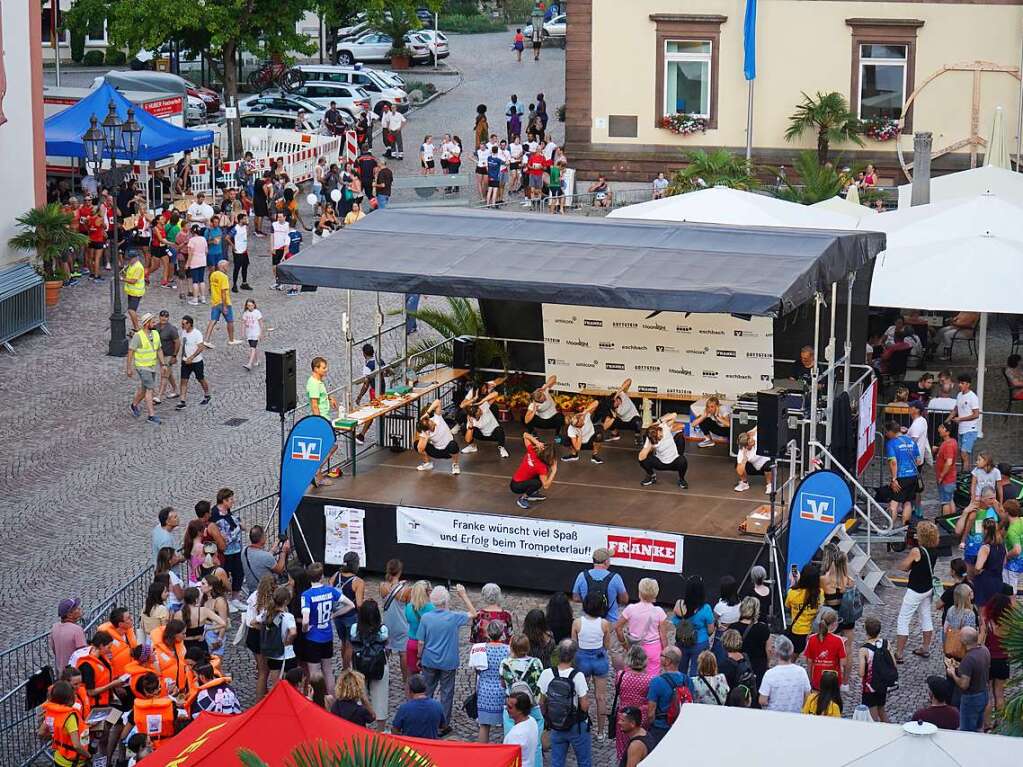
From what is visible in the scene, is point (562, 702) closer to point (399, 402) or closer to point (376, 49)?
point (399, 402)

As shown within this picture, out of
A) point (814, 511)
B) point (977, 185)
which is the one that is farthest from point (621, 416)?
point (977, 185)

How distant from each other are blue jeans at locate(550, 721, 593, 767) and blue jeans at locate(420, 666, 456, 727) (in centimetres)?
144

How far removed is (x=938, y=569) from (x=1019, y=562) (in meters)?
2.07

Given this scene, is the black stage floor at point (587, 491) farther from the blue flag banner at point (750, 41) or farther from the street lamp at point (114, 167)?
the blue flag banner at point (750, 41)

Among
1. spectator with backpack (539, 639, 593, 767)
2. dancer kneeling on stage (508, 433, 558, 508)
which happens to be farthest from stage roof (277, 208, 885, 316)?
spectator with backpack (539, 639, 593, 767)

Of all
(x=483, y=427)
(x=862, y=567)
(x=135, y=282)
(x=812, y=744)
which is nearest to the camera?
(x=812, y=744)

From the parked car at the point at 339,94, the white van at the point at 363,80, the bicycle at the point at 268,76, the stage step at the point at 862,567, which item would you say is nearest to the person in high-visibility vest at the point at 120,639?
the stage step at the point at 862,567

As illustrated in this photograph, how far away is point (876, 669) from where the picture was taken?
13523mm

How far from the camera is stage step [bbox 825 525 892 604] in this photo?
17375 mm

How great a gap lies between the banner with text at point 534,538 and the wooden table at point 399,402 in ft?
5.59

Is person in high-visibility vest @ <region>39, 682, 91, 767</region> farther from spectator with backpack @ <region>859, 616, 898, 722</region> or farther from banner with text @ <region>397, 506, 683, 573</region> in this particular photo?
spectator with backpack @ <region>859, 616, 898, 722</region>

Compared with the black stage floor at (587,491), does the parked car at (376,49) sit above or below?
above

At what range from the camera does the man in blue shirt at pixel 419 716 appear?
40.7 feet

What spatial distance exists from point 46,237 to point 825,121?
17003 millimetres
